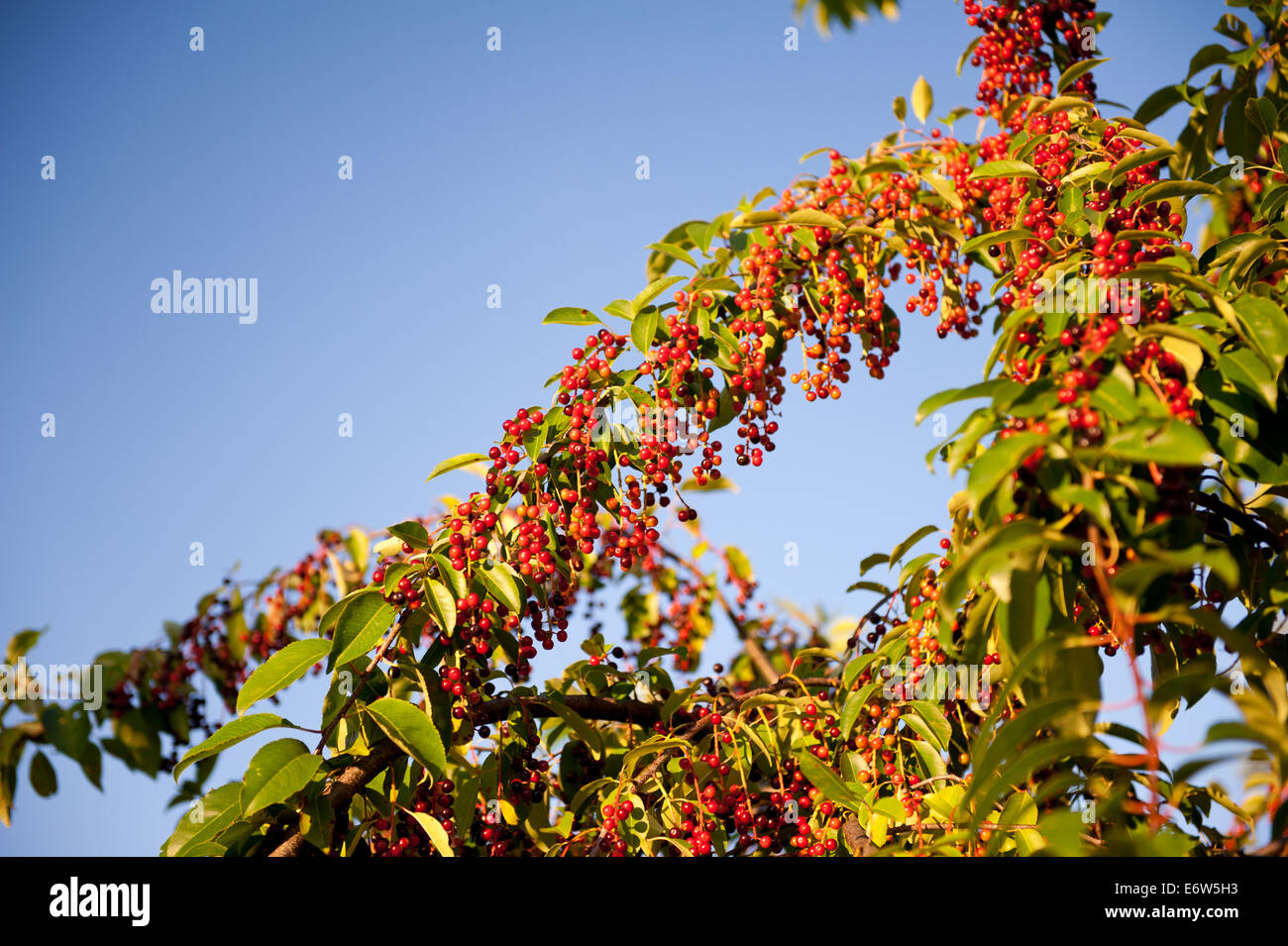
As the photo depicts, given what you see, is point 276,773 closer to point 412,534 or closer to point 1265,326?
point 412,534

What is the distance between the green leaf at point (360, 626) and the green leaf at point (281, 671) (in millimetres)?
15

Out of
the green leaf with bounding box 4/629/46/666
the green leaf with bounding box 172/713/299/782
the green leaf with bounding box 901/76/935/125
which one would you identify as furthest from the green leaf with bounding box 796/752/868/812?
the green leaf with bounding box 4/629/46/666

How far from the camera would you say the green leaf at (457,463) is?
222 centimetres

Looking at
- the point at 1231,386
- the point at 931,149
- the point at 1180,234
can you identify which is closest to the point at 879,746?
the point at 1231,386

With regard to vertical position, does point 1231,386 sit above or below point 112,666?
above

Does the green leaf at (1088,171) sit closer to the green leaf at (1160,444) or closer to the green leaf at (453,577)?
the green leaf at (1160,444)

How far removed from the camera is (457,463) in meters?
2.24

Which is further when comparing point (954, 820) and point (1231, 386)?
point (954, 820)

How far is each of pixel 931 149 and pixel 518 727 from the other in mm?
2159

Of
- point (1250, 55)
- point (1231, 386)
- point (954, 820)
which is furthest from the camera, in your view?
point (1250, 55)

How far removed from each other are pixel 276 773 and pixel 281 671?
199mm

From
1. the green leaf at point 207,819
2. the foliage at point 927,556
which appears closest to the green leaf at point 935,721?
the foliage at point 927,556
